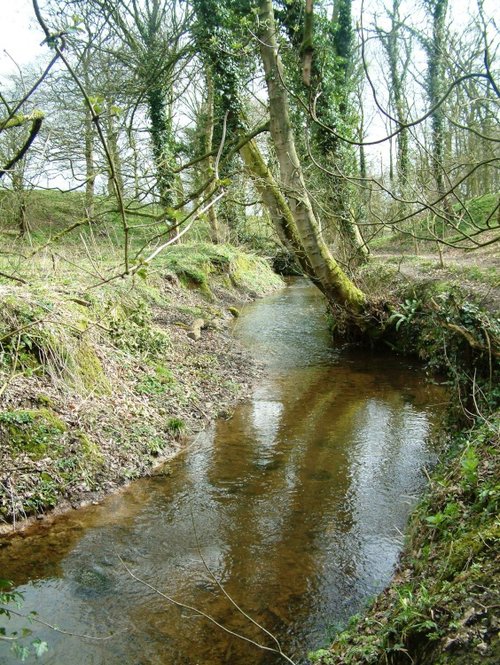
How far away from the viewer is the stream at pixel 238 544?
11.5 feet

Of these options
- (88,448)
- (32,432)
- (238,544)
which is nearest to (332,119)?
(88,448)

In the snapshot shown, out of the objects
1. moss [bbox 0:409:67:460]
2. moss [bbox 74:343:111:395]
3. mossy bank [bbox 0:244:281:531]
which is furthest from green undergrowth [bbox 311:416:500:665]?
moss [bbox 74:343:111:395]

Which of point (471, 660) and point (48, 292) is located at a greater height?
point (48, 292)

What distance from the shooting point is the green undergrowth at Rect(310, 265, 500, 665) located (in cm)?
245

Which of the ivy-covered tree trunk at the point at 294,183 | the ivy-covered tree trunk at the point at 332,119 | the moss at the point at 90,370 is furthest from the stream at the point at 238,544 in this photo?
the ivy-covered tree trunk at the point at 332,119

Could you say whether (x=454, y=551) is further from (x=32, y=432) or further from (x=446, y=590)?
(x=32, y=432)

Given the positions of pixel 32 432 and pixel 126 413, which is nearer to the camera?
pixel 32 432

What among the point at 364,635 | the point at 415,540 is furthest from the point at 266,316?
the point at 364,635

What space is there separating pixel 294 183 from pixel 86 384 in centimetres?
578

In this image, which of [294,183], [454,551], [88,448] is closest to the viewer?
[454,551]

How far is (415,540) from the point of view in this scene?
4.12m

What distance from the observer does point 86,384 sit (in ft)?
21.4

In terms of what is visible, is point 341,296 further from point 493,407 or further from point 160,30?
point 160,30

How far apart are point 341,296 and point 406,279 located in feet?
5.80
